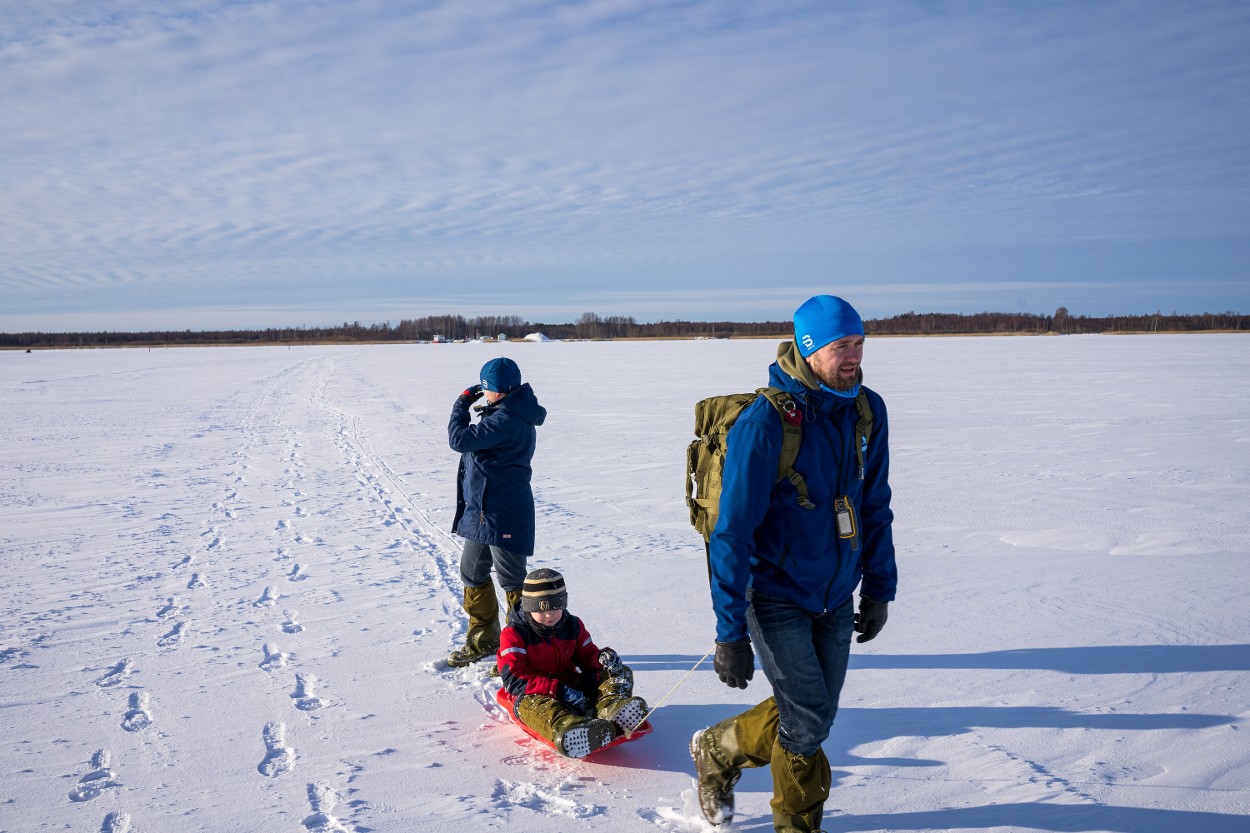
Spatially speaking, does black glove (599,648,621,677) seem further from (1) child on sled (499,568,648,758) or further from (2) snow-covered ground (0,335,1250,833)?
(2) snow-covered ground (0,335,1250,833)

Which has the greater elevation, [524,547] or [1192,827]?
[524,547]

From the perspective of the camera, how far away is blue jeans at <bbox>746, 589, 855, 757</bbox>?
2.65 meters

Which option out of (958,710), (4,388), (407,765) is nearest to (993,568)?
(958,710)

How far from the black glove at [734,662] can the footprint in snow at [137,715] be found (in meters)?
2.92

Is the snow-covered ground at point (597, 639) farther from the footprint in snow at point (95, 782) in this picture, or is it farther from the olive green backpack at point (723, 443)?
the olive green backpack at point (723, 443)

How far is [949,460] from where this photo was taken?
11.1m

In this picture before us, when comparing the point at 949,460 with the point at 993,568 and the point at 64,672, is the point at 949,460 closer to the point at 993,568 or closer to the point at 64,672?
the point at 993,568

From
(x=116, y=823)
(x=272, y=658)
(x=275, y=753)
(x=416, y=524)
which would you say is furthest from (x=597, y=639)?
(x=416, y=524)

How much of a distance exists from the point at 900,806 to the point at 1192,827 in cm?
101

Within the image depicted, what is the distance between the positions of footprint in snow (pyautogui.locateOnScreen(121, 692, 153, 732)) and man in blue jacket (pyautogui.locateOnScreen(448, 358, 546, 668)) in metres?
1.46

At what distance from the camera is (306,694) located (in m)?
4.26

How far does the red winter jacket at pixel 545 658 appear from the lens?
3775 mm

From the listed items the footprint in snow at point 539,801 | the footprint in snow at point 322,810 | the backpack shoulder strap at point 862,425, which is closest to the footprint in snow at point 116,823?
the footprint in snow at point 322,810

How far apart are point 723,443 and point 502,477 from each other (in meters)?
2.15
